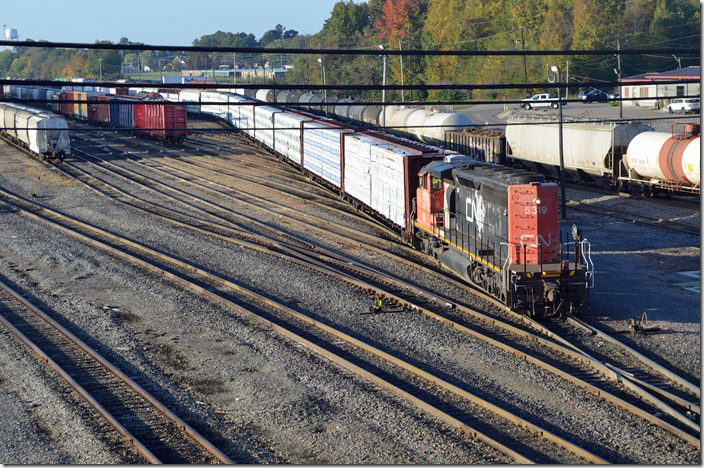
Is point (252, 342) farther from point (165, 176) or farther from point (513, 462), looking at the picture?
point (165, 176)

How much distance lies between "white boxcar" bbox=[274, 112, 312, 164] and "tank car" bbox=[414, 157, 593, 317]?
64.8 ft

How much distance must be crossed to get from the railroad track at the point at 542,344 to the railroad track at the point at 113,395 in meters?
6.52

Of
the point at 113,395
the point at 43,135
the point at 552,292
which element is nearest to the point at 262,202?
the point at 43,135

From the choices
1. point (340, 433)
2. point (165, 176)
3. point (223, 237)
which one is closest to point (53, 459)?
point (340, 433)

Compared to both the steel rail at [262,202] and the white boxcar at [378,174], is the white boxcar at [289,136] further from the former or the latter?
the white boxcar at [378,174]

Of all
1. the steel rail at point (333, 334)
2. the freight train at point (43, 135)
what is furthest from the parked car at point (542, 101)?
the freight train at point (43, 135)

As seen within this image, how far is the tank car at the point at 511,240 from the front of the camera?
18.0 m

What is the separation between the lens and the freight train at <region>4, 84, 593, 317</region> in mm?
18062

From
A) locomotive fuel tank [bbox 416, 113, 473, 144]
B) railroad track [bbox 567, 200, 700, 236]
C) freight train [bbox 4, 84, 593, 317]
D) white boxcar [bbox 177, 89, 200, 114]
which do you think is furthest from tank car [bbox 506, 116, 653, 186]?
white boxcar [bbox 177, 89, 200, 114]

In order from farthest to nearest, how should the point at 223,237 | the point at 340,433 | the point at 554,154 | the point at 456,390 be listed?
the point at 554,154 < the point at 223,237 < the point at 456,390 < the point at 340,433

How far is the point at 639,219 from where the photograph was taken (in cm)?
3036

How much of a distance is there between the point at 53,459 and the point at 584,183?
3172 centimetres

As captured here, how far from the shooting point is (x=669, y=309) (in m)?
19.3

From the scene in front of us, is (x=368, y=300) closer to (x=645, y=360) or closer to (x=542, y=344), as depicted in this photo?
(x=542, y=344)
